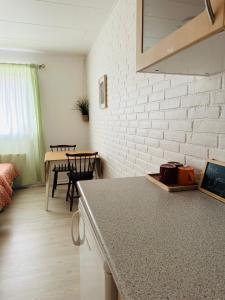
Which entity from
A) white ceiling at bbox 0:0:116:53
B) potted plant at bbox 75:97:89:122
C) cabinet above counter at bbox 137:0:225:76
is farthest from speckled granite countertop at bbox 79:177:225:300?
potted plant at bbox 75:97:89:122

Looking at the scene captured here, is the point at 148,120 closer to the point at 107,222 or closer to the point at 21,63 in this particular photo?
the point at 107,222

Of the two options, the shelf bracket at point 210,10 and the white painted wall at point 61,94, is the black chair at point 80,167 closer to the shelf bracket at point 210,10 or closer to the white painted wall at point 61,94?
the white painted wall at point 61,94

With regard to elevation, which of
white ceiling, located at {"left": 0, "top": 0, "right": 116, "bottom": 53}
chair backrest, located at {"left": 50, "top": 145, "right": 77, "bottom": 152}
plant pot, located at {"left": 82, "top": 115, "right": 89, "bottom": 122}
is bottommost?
chair backrest, located at {"left": 50, "top": 145, "right": 77, "bottom": 152}

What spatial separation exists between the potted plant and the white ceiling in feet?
3.08

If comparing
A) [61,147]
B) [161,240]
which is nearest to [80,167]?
[61,147]

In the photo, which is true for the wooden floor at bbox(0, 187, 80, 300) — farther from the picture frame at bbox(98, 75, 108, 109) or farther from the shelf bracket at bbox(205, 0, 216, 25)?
the shelf bracket at bbox(205, 0, 216, 25)

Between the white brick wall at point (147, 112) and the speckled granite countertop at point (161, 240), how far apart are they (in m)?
0.32

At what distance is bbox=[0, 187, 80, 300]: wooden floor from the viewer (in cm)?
161

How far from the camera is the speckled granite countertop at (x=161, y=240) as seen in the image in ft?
1.49

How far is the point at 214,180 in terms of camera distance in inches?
37.2

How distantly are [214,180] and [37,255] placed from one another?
5.77 ft

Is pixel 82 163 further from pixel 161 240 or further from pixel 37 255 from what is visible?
pixel 161 240

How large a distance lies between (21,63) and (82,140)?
1.76 meters

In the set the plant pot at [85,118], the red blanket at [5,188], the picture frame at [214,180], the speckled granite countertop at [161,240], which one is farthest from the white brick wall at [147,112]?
the red blanket at [5,188]
